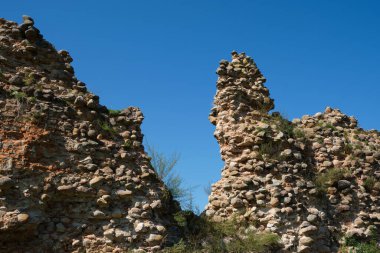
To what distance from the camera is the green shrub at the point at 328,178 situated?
8.65m

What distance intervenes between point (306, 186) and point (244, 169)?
1.32 meters

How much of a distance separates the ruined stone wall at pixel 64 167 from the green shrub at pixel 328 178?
329cm

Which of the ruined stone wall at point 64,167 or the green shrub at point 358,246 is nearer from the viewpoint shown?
the ruined stone wall at point 64,167

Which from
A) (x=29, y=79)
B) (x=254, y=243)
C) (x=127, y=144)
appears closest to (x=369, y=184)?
(x=254, y=243)

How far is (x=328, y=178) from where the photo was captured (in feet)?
28.6

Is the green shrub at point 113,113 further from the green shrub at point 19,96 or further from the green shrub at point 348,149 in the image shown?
the green shrub at point 348,149

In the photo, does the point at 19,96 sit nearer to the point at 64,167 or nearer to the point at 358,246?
the point at 64,167

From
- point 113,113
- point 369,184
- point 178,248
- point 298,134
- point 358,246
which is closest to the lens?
point 178,248

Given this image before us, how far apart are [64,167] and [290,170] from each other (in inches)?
182

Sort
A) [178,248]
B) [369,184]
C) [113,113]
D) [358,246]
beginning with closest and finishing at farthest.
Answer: [178,248] → [113,113] → [358,246] → [369,184]

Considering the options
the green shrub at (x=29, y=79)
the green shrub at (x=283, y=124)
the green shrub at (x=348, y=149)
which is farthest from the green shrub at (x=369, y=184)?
the green shrub at (x=29, y=79)

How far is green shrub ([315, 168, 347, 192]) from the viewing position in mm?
8648

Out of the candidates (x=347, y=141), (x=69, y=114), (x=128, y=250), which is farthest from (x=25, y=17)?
(x=347, y=141)

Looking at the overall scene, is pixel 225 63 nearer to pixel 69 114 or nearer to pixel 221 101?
pixel 221 101
